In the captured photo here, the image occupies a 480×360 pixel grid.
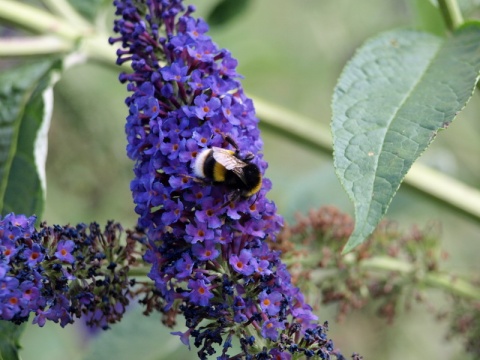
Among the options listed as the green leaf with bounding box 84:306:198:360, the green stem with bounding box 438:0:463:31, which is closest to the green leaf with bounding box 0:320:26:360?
the green leaf with bounding box 84:306:198:360

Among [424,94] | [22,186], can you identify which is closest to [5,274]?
[22,186]

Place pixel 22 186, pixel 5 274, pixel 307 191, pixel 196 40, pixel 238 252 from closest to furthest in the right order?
pixel 5 274, pixel 238 252, pixel 196 40, pixel 22 186, pixel 307 191

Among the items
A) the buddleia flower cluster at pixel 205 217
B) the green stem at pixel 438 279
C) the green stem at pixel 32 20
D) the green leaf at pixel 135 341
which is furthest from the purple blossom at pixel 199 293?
the green stem at pixel 32 20

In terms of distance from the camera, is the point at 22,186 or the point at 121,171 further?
the point at 121,171

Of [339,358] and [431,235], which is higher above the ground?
[431,235]

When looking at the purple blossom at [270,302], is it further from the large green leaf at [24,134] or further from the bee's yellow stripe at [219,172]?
the large green leaf at [24,134]

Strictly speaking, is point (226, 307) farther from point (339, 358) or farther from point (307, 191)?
point (307, 191)

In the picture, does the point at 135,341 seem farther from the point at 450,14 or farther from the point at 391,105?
the point at 450,14
